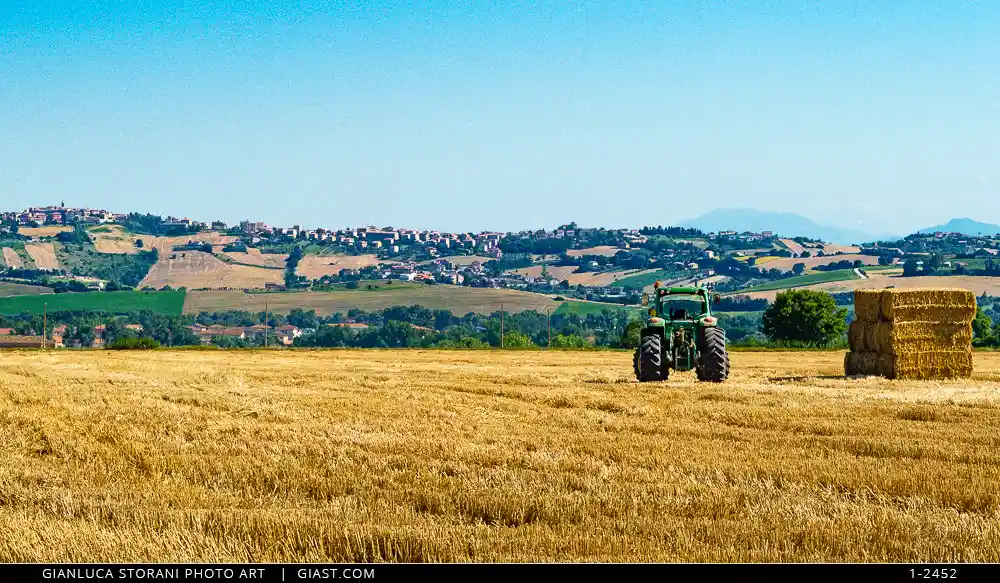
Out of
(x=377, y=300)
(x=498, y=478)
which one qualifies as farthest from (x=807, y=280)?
(x=498, y=478)

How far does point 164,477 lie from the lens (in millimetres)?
10703

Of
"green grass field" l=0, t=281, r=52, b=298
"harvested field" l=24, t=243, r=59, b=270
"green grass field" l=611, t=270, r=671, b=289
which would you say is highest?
"harvested field" l=24, t=243, r=59, b=270

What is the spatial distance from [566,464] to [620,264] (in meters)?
180

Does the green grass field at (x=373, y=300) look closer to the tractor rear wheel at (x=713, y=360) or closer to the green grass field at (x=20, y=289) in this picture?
the green grass field at (x=20, y=289)

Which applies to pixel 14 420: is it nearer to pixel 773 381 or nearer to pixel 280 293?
pixel 773 381

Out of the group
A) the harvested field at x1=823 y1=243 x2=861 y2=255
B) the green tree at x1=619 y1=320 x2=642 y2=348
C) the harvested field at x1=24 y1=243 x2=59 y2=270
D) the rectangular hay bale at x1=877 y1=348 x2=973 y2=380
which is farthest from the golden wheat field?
the harvested field at x1=24 y1=243 x2=59 y2=270

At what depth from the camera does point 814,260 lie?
17588 cm

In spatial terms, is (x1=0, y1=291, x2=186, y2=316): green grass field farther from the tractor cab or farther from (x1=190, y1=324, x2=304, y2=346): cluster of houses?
the tractor cab

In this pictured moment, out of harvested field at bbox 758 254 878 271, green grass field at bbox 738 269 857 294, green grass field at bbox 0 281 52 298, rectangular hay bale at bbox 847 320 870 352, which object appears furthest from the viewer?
harvested field at bbox 758 254 878 271

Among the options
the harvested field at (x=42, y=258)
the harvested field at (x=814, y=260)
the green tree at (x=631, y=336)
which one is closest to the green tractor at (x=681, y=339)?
the green tree at (x=631, y=336)

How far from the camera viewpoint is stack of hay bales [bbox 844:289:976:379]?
994 inches

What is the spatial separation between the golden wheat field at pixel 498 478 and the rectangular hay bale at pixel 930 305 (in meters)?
6.16

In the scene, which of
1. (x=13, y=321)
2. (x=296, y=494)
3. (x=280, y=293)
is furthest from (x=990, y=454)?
(x=280, y=293)
